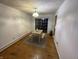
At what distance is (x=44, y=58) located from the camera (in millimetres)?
2896

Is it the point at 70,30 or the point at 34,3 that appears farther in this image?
the point at 34,3

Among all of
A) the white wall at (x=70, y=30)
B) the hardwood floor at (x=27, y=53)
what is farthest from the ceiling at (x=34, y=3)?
the hardwood floor at (x=27, y=53)

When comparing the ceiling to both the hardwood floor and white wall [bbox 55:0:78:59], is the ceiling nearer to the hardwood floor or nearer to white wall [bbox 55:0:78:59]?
white wall [bbox 55:0:78:59]

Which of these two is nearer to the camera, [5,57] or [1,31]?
[5,57]

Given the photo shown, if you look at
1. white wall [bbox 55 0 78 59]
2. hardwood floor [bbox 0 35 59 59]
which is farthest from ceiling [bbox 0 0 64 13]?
hardwood floor [bbox 0 35 59 59]

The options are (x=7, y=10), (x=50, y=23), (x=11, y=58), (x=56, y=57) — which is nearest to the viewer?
(x=11, y=58)

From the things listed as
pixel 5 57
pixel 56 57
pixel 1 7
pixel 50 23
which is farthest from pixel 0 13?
pixel 50 23

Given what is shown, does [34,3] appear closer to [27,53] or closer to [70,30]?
[70,30]

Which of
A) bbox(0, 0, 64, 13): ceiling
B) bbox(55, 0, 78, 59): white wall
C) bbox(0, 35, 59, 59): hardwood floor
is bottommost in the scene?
bbox(0, 35, 59, 59): hardwood floor

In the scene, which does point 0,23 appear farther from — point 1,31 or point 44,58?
point 44,58

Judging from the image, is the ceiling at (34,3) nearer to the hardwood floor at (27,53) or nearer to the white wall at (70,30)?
the white wall at (70,30)

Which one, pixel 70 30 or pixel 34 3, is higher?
pixel 34 3

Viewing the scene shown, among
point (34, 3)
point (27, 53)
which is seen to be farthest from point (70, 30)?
point (27, 53)

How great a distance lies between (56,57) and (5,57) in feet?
7.03
